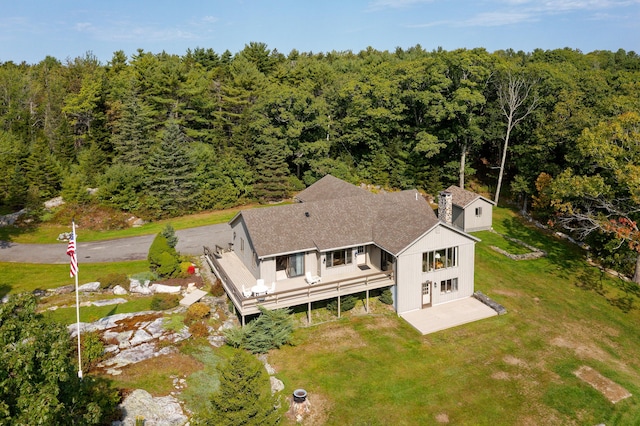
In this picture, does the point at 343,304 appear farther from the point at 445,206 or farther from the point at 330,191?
the point at 445,206

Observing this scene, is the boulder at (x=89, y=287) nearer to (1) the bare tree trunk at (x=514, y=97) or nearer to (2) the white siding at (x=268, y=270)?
(2) the white siding at (x=268, y=270)

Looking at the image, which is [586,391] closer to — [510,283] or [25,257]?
[510,283]

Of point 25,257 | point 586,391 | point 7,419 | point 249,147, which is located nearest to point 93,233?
point 25,257

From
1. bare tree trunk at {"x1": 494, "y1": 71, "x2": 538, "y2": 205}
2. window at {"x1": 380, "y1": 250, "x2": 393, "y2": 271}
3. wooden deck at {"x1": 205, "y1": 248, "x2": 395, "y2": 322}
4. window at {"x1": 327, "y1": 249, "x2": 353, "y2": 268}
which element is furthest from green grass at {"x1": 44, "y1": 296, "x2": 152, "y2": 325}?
bare tree trunk at {"x1": 494, "y1": 71, "x2": 538, "y2": 205}

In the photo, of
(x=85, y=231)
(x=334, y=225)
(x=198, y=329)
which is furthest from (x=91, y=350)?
(x=85, y=231)

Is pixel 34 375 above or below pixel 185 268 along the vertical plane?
above

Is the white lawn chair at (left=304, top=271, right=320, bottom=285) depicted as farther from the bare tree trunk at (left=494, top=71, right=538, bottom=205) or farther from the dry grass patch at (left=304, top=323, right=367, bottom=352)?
the bare tree trunk at (left=494, top=71, right=538, bottom=205)
